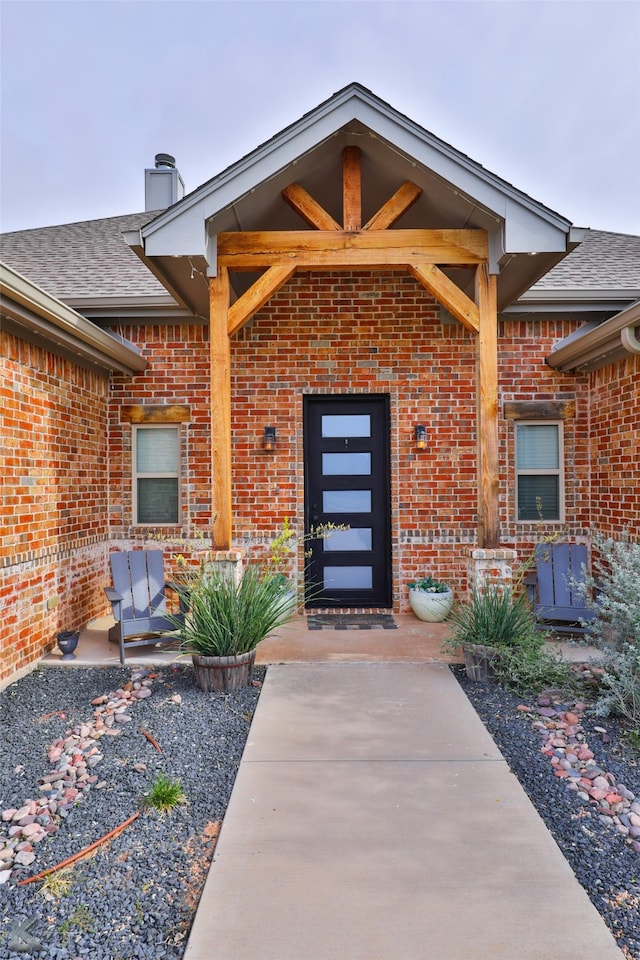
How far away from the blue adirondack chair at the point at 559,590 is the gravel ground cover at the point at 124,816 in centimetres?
281

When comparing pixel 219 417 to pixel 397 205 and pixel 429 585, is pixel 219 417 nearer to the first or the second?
pixel 397 205

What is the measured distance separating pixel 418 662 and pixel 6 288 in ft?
13.4

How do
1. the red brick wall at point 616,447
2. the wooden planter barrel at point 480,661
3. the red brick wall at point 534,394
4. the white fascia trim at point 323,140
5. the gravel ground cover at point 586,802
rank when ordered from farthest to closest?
1. the red brick wall at point 534,394
2. the red brick wall at point 616,447
3. the white fascia trim at point 323,140
4. the wooden planter barrel at point 480,661
5. the gravel ground cover at point 586,802

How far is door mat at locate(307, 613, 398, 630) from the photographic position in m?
5.71

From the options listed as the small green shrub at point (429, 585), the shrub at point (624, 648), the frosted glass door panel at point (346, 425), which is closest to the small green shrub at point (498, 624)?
the shrub at point (624, 648)

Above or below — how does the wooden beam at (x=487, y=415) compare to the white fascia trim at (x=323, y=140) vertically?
below

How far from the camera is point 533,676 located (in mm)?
3959

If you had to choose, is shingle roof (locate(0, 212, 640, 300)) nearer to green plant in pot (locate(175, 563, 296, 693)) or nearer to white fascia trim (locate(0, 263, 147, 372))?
white fascia trim (locate(0, 263, 147, 372))

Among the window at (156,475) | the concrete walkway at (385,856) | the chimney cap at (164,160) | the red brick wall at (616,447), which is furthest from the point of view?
the chimney cap at (164,160)

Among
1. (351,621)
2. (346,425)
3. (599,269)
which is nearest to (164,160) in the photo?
(346,425)

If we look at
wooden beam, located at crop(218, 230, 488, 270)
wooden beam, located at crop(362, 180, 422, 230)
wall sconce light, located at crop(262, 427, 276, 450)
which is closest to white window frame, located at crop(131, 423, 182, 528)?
wall sconce light, located at crop(262, 427, 276, 450)

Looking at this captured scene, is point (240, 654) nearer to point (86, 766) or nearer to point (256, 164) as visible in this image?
point (86, 766)

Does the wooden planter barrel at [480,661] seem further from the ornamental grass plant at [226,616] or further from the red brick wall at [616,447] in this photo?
the red brick wall at [616,447]

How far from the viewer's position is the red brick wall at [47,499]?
4387mm
